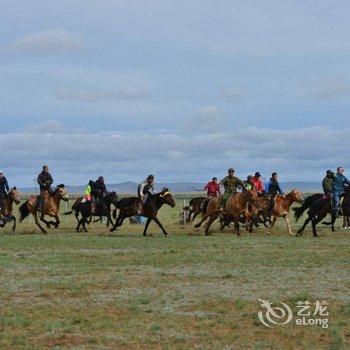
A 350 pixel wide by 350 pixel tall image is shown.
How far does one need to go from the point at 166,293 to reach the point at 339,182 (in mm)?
18453

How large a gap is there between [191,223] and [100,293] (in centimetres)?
2585

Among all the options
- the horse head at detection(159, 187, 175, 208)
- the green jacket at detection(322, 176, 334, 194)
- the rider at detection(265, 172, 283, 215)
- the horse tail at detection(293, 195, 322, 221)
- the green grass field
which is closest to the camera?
the green grass field

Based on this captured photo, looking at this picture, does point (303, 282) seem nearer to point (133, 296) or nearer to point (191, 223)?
point (133, 296)

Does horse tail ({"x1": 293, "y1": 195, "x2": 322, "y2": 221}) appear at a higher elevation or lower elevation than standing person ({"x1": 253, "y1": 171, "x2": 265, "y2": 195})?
lower

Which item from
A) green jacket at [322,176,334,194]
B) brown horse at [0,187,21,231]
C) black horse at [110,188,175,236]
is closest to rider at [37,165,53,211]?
brown horse at [0,187,21,231]

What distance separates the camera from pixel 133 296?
14.1 m

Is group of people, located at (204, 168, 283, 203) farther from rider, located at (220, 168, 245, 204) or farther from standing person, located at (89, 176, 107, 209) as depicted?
standing person, located at (89, 176, 107, 209)

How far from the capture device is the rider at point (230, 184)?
30.8 metres

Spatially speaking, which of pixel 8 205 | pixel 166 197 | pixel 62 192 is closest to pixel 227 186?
pixel 166 197

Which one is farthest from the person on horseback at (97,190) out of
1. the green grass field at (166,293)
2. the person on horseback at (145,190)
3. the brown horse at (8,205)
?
the green grass field at (166,293)

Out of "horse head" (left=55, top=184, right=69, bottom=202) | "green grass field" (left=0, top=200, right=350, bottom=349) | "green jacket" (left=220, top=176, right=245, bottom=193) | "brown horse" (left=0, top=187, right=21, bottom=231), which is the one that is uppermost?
"green jacket" (left=220, top=176, right=245, bottom=193)

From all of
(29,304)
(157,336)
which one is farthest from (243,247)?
(157,336)

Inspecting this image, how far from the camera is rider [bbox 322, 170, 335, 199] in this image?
31.4m

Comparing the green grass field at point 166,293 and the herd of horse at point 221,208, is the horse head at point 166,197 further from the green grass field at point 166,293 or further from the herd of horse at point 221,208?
the green grass field at point 166,293
